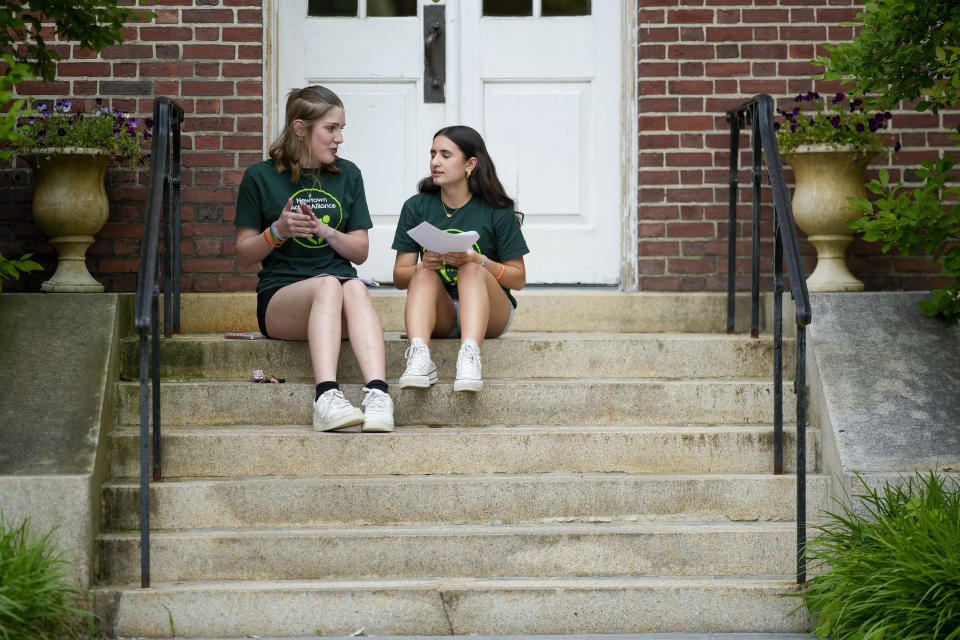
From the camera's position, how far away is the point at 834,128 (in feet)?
15.0

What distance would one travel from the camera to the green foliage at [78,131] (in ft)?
14.4

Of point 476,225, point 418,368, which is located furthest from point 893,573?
point 476,225

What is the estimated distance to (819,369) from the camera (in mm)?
3928

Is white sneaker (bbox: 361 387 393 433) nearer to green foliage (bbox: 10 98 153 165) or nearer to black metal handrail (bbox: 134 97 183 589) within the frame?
black metal handrail (bbox: 134 97 183 589)

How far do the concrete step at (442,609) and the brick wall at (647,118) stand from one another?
2.08 meters

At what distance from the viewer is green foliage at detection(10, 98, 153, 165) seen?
4383mm

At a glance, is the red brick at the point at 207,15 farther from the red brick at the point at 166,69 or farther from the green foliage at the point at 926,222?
the green foliage at the point at 926,222

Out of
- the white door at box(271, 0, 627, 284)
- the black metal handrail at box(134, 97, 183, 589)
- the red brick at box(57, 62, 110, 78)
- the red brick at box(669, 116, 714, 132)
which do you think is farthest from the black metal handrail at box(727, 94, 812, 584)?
the red brick at box(57, 62, 110, 78)

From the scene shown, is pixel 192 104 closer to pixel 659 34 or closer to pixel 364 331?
pixel 364 331

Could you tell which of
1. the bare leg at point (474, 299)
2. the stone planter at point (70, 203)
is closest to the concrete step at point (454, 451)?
the bare leg at point (474, 299)

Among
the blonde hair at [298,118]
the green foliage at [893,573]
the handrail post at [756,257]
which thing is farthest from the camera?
the handrail post at [756,257]

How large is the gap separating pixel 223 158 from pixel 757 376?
2.56m

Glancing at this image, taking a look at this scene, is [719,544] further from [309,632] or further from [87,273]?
[87,273]

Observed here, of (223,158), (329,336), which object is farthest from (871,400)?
(223,158)
